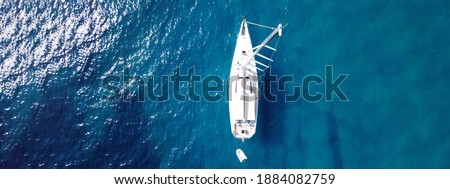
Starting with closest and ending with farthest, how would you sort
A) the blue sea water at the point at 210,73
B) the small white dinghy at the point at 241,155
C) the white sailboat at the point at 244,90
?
the blue sea water at the point at 210,73, the white sailboat at the point at 244,90, the small white dinghy at the point at 241,155

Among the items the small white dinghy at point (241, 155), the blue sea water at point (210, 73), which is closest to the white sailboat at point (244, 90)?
the small white dinghy at point (241, 155)

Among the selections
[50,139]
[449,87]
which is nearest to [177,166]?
[50,139]

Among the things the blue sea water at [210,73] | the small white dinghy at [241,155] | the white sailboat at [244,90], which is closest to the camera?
the blue sea water at [210,73]

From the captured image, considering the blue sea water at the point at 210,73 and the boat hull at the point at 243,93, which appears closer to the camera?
the blue sea water at the point at 210,73

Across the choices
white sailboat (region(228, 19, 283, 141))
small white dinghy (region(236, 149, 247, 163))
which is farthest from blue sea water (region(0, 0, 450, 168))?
white sailboat (region(228, 19, 283, 141))

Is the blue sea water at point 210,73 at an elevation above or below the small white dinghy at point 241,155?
above

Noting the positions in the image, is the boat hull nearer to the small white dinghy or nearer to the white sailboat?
the white sailboat

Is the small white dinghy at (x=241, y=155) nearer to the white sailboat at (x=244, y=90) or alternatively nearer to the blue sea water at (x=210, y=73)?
the blue sea water at (x=210, y=73)

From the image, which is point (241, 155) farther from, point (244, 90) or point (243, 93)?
point (244, 90)
